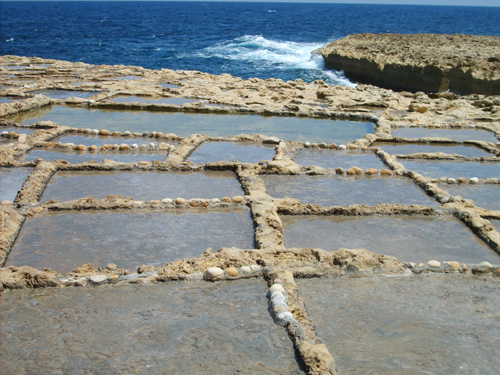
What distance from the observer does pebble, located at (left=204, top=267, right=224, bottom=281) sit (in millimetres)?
4223

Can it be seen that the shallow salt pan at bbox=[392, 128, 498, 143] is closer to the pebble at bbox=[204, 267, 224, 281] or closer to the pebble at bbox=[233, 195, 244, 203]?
the pebble at bbox=[233, 195, 244, 203]

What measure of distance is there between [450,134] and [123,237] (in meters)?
7.45

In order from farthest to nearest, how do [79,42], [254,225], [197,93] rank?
[79,42] < [197,93] < [254,225]

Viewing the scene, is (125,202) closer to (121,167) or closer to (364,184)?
(121,167)

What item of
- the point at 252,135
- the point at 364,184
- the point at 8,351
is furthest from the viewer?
the point at 252,135

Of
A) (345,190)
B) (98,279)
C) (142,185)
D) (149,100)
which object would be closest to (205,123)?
(149,100)

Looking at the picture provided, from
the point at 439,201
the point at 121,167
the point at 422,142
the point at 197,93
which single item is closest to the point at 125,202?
the point at 121,167

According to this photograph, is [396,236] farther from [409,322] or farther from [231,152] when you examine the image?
[231,152]

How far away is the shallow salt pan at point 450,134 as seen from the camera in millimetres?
9632

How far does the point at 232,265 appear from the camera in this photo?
4.41 meters

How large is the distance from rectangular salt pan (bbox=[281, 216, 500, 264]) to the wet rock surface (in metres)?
0.03

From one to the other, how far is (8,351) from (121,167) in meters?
3.91

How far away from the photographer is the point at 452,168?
7.73 metres

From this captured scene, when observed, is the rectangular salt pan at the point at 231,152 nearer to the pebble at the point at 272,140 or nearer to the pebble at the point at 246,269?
the pebble at the point at 272,140
